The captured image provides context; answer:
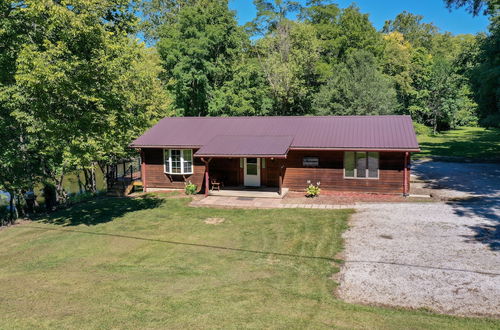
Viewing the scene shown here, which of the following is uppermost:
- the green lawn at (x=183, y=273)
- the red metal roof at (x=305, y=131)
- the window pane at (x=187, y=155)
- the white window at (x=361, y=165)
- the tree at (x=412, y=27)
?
the tree at (x=412, y=27)

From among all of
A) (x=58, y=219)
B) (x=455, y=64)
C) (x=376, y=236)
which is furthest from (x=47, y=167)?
(x=455, y=64)

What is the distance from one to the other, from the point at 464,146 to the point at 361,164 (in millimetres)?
23910

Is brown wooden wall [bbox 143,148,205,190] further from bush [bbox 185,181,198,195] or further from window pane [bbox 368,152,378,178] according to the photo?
→ window pane [bbox 368,152,378,178]

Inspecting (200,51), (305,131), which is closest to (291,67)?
(200,51)

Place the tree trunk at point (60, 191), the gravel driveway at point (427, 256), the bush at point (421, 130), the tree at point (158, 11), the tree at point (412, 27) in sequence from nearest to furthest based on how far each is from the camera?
the gravel driveway at point (427, 256) → the tree trunk at point (60, 191) → the tree at point (158, 11) → the bush at point (421, 130) → the tree at point (412, 27)

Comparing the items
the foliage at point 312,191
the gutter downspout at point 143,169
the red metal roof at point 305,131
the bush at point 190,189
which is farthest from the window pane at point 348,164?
the gutter downspout at point 143,169

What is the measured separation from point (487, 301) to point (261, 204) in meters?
10.3

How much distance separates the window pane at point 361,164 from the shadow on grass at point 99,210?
9646 mm

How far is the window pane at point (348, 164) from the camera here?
59.5 feet

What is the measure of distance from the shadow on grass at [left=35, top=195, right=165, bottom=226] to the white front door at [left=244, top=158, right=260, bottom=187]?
4525mm

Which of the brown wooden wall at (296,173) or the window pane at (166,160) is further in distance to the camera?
the window pane at (166,160)

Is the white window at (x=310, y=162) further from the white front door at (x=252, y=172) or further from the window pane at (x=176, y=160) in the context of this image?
the window pane at (x=176, y=160)

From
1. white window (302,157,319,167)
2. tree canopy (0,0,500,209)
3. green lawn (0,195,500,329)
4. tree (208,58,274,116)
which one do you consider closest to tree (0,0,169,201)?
tree canopy (0,0,500,209)

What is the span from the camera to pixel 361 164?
18.0 meters
